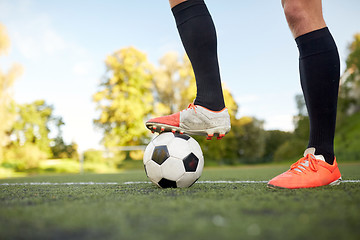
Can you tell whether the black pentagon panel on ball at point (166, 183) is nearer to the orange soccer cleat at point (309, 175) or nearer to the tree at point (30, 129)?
the orange soccer cleat at point (309, 175)

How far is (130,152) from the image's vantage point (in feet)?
56.4

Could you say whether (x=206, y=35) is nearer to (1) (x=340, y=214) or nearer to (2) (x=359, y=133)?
(1) (x=340, y=214)

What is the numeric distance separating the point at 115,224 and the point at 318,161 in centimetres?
142

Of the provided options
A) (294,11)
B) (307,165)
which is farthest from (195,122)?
(294,11)

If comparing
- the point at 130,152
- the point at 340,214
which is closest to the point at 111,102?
the point at 130,152

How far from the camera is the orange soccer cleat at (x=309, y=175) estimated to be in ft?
5.45

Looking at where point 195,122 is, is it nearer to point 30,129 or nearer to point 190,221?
point 190,221

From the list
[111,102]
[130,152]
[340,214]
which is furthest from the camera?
[111,102]

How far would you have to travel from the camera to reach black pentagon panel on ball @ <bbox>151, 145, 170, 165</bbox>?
1977mm

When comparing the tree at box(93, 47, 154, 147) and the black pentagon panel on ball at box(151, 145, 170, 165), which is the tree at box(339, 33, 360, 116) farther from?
the black pentagon panel on ball at box(151, 145, 170, 165)

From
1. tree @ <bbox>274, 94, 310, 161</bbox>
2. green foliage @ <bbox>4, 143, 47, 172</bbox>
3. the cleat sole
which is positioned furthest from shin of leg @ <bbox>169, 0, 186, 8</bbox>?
tree @ <bbox>274, 94, 310, 161</bbox>

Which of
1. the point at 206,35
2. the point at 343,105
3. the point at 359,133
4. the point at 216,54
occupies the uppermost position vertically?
the point at 206,35

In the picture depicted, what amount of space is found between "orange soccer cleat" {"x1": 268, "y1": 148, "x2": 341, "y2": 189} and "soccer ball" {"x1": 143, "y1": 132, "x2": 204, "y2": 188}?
Answer: 564 millimetres

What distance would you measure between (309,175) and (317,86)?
56 centimetres
